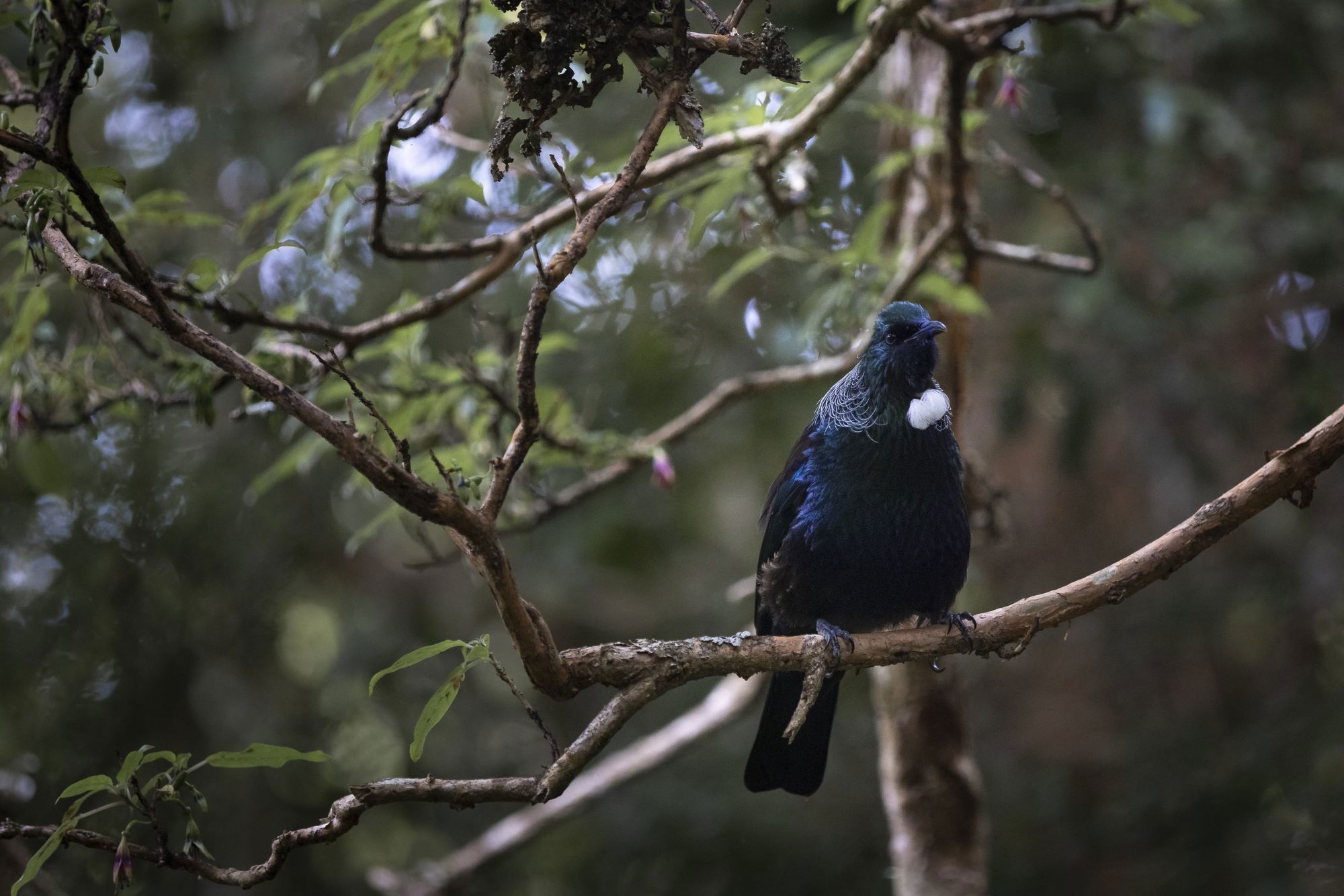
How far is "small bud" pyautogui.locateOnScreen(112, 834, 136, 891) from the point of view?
2.13 m

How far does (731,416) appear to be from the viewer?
22.5ft

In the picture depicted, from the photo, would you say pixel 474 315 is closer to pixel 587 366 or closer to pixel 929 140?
pixel 929 140

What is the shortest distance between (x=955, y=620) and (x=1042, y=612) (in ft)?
1.41

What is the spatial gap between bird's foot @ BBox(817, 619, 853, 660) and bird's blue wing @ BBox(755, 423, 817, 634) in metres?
0.34

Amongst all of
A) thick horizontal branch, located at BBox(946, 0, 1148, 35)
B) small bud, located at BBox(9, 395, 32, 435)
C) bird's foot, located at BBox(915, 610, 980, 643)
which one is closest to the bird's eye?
bird's foot, located at BBox(915, 610, 980, 643)

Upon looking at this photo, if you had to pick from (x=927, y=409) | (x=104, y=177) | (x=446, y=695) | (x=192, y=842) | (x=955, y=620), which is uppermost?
(x=104, y=177)

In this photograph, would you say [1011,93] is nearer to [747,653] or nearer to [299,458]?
[747,653]

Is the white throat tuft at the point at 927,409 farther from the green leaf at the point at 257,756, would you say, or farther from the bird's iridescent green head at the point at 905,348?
the green leaf at the point at 257,756

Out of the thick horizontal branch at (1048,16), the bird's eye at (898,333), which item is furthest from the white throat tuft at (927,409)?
the thick horizontal branch at (1048,16)

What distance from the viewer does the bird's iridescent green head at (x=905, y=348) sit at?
2.87 meters

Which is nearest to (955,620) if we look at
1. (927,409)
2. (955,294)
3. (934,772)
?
(927,409)

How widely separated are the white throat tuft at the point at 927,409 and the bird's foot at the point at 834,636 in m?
0.59

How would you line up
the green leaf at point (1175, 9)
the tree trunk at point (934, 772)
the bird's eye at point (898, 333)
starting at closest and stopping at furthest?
the bird's eye at point (898, 333) → the green leaf at point (1175, 9) → the tree trunk at point (934, 772)

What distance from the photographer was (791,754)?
3178 mm
